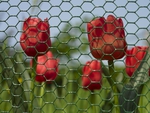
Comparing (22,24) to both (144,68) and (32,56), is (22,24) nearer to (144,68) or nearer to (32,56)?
(32,56)

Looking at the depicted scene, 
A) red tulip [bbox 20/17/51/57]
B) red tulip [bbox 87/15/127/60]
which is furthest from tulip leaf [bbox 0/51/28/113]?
red tulip [bbox 87/15/127/60]

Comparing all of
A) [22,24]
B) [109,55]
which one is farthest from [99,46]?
[22,24]

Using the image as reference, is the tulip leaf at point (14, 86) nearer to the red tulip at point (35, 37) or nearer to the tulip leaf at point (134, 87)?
the red tulip at point (35, 37)

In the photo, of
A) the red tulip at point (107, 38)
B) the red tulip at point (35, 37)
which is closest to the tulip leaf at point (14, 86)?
the red tulip at point (35, 37)

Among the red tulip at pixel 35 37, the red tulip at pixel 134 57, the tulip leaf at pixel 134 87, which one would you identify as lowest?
the tulip leaf at pixel 134 87

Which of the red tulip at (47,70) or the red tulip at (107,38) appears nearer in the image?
the red tulip at (107,38)

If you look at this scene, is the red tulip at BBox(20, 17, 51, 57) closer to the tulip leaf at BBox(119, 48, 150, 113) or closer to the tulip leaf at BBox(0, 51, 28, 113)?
the tulip leaf at BBox(0, 51, 28, 113)
